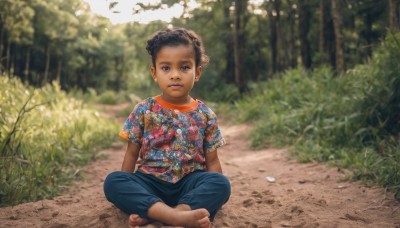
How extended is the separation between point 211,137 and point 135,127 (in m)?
0.54

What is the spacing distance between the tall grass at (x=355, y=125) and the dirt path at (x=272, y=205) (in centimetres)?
25

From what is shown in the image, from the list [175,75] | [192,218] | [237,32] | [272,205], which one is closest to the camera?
[192,218]

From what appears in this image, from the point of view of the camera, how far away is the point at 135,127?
105 inches

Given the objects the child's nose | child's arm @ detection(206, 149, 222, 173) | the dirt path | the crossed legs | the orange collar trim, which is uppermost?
the child's nose

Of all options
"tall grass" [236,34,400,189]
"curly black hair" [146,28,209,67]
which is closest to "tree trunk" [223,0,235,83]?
"tall grass" [236,34,400,189]

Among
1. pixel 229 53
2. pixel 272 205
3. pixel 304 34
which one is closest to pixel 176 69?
pixel 272 205

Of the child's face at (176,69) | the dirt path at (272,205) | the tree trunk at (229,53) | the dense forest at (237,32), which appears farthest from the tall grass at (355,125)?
the tree trunk at (229,53)

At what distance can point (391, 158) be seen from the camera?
3.28m

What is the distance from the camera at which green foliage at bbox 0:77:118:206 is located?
3.23 m

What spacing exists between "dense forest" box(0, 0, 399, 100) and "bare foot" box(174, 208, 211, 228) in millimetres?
3322

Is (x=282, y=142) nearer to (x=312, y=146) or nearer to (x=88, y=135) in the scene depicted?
(x=312, y=146)

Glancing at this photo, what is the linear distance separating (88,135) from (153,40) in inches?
131

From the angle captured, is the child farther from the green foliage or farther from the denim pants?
the green foliage

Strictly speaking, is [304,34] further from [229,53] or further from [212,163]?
[212,163]
